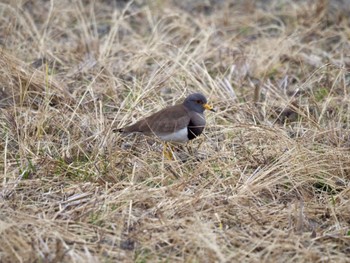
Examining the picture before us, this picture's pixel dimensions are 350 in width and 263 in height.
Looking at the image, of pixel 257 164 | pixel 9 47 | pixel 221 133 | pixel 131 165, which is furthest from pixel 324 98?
pixel 9 47

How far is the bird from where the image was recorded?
5.00m

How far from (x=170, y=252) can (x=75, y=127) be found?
177 cm

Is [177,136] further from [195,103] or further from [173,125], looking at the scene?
[195,103]

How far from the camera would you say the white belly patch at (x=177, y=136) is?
16.4 ft

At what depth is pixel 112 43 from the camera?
696 centimetres

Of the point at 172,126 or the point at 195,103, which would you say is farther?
the point at 195,103

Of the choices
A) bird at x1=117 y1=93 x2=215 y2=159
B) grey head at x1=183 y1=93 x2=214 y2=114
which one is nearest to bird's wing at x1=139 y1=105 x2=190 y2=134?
bird at x1=117 y1=93 x2=215 y2=159

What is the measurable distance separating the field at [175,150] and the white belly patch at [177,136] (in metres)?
0.16

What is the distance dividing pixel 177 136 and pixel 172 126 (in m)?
0.08

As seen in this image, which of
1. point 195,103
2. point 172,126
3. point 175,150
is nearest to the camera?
point 172,126

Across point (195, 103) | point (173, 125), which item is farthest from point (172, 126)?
point (195, 103)

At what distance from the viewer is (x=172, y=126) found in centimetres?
499

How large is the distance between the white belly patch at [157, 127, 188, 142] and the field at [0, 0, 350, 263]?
155 millimetres

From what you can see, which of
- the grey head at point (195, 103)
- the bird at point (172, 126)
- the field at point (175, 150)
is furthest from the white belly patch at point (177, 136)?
the grey head at point (195, 103)
